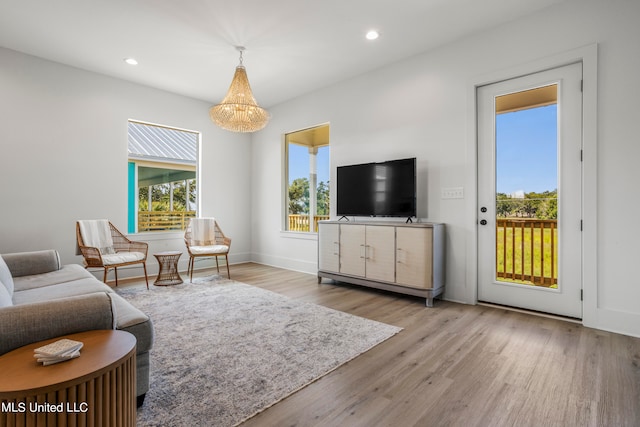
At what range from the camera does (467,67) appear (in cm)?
333

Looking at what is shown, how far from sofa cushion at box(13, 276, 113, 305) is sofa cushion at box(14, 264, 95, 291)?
0.09 m

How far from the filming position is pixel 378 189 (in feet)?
12.6

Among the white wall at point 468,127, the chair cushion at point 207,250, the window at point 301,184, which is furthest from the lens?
the window at point 301,184

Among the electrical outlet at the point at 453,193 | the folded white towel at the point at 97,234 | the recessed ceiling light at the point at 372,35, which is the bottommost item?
the folded white towel at the point at 97,234

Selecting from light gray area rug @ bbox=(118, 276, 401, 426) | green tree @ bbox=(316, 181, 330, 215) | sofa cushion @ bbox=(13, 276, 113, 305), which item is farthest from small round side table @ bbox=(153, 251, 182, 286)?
green tree @ bbox=(316, 181, 330, 215)

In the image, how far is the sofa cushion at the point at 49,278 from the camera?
235 centimetres

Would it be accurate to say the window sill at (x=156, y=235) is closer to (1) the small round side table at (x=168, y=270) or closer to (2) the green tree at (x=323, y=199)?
(1) the small round side table at (x=168, y=270)

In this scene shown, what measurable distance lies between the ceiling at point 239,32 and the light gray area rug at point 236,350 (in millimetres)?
2846

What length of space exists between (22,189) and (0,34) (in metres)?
1.68

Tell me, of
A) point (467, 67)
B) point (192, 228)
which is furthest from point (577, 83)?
point (192, 228)

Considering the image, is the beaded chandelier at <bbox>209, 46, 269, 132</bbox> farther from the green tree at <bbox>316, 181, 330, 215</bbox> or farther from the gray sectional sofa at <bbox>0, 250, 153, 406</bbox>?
the gray sectional sofa at <bbox>0, 250, 153, 406</bbox>

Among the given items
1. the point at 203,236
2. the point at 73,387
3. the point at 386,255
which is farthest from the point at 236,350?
the point at 203,236

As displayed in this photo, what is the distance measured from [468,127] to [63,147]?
492 cm

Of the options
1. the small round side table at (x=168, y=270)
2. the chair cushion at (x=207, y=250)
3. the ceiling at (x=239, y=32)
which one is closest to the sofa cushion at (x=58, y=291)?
the small round side table at (x=168, y=270)
